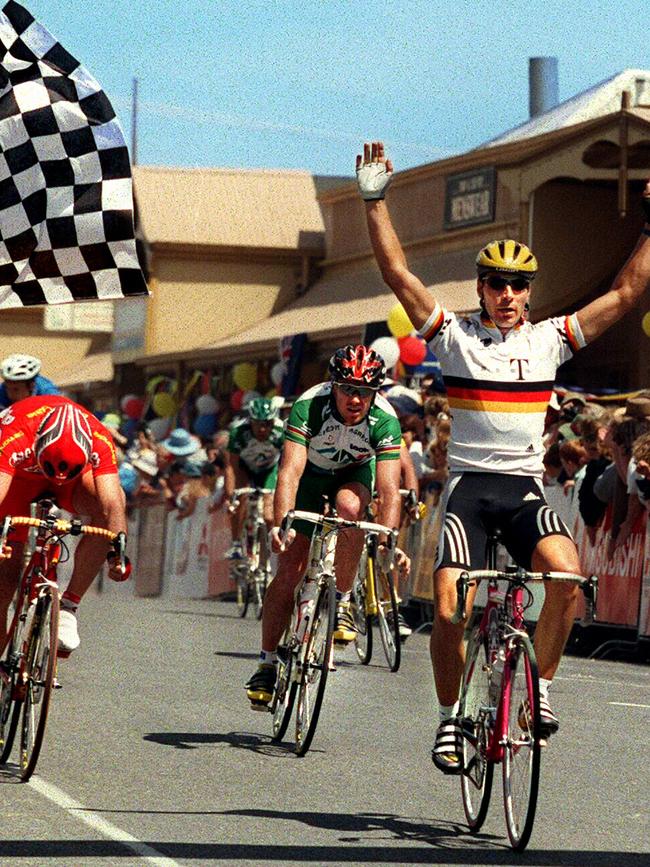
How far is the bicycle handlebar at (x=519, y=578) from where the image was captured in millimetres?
6754

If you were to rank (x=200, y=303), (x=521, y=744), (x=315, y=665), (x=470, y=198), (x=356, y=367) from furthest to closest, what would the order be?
1. (x=200, y=303)
2. (x=470, y=198)
3. (x=356, y=367)
4. (x=315, y=665)
5. (x=521, y=744)

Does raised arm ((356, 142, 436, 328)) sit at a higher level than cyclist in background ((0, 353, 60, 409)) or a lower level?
higher

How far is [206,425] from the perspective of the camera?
109 feet

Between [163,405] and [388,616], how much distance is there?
2372 centimetres

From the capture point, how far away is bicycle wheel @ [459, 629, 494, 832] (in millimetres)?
6863

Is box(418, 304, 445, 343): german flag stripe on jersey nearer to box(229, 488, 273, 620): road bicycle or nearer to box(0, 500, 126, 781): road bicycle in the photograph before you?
box(0, 500, 126, 781): road bicycle

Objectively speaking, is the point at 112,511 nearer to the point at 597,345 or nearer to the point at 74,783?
the point at 74,783

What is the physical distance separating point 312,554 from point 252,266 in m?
33.0

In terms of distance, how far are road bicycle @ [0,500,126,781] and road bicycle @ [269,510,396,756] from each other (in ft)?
3.94

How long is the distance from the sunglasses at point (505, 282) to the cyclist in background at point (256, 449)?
32.2ft

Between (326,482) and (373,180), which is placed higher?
(373,180)

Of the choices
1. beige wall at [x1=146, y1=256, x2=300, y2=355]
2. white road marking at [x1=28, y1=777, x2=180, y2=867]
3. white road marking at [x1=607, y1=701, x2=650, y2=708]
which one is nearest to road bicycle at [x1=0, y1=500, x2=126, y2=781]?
white road marking at [x1=28, y1=777, x2=180, y2=867]

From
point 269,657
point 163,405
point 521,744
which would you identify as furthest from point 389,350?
point 521,744

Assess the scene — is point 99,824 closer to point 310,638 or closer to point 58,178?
point 310,638
